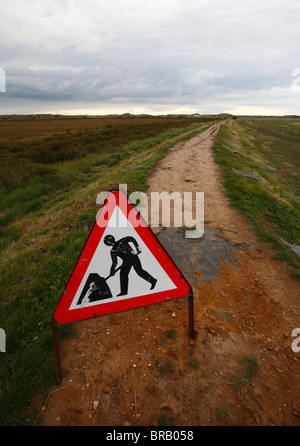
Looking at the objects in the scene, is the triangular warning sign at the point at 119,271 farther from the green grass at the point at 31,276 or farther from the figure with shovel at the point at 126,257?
the green grass at the point at 31,276

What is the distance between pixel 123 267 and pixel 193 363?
46.5 inches

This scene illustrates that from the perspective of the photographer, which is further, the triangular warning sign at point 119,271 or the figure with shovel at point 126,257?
the figure with shovel at point 126,257

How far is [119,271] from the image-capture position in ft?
8.02

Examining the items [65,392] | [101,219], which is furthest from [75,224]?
[65,392]

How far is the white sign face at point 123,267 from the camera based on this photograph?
7.87 feet

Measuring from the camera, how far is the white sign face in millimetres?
2398

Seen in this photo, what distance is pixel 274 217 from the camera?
6355 mm
